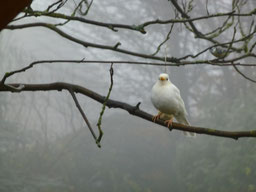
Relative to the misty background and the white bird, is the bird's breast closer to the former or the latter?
the white bird

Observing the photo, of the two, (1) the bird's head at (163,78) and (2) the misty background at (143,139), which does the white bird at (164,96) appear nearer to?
(1) the bird's head at (163,78)

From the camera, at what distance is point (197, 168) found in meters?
3.77

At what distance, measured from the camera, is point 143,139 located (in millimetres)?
5375

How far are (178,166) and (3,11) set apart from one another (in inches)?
170

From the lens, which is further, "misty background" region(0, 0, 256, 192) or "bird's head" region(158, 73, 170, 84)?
"misty background" region(0, 0, 256, 192)

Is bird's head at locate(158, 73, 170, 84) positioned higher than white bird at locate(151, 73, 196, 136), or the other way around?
bird's head at locate(158, 73, 170, 84)

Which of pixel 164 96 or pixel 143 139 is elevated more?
pixel 164 96

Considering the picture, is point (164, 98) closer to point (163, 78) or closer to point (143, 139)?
point (163, 78)

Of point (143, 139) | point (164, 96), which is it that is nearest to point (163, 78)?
point (164, 96)

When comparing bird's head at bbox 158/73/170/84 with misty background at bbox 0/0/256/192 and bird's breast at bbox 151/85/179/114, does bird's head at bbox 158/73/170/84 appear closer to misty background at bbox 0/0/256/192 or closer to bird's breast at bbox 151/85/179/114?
bird's breast at bbox 151/85/179/114

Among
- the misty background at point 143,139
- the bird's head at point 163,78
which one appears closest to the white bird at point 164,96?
the bird's head at point 163,78

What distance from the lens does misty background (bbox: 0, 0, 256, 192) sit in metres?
3.50

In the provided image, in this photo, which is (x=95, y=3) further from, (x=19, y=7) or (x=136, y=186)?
(x=19, y=7)

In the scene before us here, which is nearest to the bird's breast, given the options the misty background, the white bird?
the white bird
